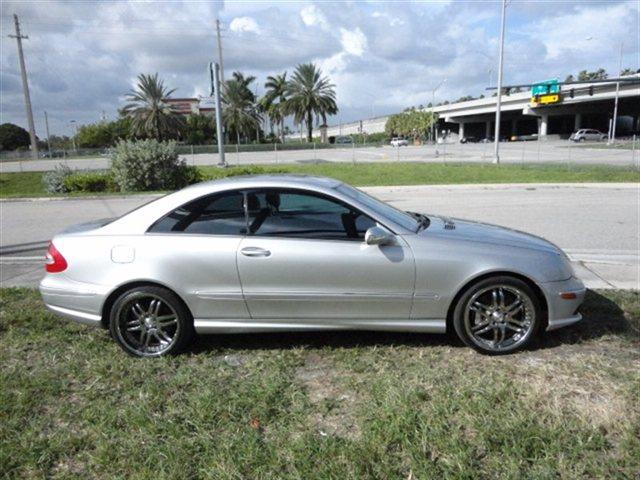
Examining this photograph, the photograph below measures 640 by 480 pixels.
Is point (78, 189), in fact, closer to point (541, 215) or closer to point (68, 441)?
point (541, 215)

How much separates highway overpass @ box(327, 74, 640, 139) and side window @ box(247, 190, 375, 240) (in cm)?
6472

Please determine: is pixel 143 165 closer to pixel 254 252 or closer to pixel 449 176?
pixel 449 176

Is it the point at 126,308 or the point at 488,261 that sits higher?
the point at 488,261

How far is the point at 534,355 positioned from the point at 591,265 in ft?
10.9

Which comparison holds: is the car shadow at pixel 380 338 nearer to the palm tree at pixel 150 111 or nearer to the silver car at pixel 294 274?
the silver car at pixel 294 274

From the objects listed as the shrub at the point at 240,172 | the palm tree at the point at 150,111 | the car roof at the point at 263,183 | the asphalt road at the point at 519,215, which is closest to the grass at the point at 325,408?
the car roof at the point at 263,183

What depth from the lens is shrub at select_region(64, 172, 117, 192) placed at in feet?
63.0

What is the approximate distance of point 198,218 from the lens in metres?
4.01

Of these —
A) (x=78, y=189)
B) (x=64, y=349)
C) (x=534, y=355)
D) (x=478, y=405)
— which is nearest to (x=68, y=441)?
(x=64, y=349)

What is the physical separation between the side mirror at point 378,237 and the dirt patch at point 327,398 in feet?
3.28

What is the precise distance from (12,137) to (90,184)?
10106cm

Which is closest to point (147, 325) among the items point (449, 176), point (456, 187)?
point (456, 187)

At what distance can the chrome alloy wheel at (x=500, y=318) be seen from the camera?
3826mm

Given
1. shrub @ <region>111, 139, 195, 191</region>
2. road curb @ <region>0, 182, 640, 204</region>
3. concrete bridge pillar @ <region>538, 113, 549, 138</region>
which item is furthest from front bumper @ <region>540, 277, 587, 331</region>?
concrete bridge pillar @ <region>538, 113, 549, 138</region>
